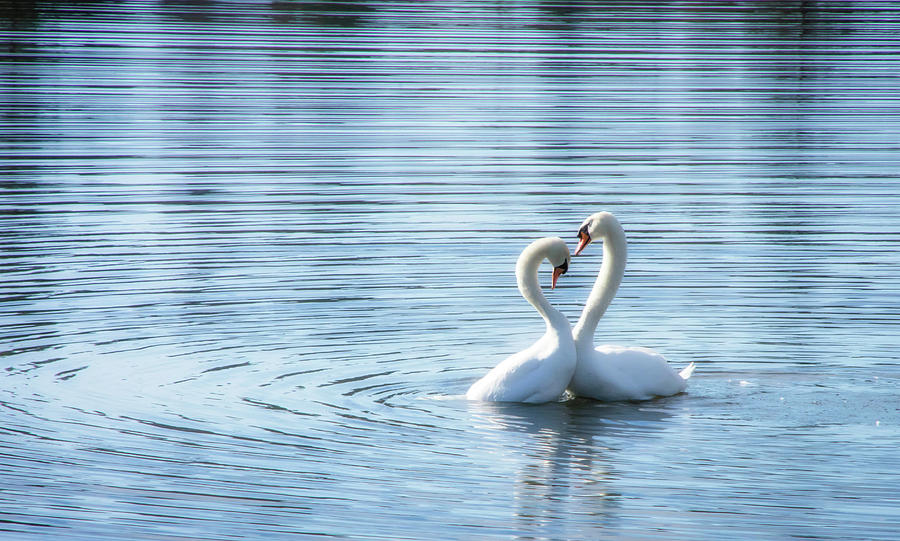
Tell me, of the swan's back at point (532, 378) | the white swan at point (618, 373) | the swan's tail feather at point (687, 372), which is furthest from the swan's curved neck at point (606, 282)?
the swan's tail feather at point (687, 372)

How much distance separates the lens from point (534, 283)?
9836mm

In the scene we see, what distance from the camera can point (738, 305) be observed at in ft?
39.2

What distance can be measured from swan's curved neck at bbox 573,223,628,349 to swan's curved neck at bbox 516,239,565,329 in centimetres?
28

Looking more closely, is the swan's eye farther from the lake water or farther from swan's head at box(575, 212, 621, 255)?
the lake water

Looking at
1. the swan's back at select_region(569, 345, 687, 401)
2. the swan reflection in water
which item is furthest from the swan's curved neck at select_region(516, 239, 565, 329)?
the swan reflection in water

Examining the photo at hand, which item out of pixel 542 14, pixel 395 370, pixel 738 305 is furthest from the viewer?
pixel 542 14

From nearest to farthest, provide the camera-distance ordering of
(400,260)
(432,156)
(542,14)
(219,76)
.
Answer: (400,260) → (432,156) → (219,76) → (542,14)

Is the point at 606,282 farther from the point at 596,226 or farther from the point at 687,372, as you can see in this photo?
the point at 687,372

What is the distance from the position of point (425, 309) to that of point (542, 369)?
2.46 metres

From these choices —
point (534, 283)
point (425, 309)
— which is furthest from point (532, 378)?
point (425, 309)

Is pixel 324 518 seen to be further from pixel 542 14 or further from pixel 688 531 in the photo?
pixel 542 14

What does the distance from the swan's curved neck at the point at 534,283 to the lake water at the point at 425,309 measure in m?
0.58

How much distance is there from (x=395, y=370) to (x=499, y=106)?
15941 millimetres

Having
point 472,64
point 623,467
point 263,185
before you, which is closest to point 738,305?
point 623,467
